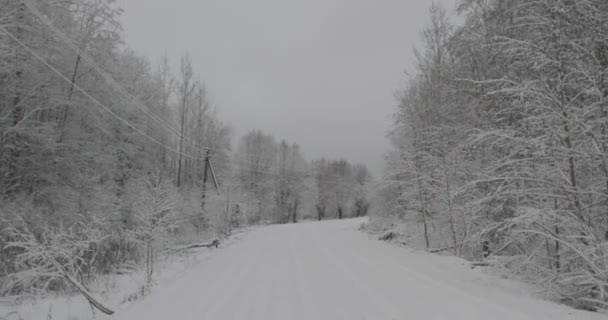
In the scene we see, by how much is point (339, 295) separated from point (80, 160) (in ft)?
37.5

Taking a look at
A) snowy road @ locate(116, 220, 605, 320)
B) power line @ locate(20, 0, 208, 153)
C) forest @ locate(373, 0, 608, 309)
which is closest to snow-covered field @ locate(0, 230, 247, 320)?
snowy road @ locate(116, 220, 605, 320)

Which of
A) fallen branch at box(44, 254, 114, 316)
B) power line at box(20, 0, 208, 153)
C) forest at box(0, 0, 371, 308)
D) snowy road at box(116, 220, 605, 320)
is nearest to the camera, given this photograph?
snowy road at box(116, 220, 605, 320)

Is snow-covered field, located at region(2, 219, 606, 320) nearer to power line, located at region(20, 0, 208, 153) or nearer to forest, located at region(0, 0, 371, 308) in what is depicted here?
forest, located at region(0, 0, 371, 308)

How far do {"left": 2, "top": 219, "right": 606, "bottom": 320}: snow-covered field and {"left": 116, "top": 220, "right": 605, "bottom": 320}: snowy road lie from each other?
13 mm

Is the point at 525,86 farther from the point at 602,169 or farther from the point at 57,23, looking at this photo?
the point at 57,23

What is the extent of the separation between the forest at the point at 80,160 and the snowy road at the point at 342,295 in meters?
1.44

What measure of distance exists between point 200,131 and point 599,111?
25.7 m

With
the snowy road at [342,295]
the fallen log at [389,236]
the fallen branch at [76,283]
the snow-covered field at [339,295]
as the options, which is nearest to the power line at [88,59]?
the fallen branch at [76,283]

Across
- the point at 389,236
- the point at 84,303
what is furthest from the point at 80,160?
the point at 389,236

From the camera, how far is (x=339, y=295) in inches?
201

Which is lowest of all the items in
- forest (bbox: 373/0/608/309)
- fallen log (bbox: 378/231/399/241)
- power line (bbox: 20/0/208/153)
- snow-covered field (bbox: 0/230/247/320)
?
snow-covered field (bbox: 0/230/247/320)

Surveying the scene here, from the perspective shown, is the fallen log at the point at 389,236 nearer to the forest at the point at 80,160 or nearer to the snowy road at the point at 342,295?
the snowy road at the point at 342,295

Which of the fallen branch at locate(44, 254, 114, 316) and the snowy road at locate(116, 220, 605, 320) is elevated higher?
the fallen branch at locate(44, 254, 114, 316)

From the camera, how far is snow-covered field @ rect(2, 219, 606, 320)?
13.6ft
